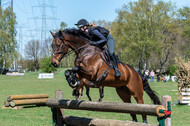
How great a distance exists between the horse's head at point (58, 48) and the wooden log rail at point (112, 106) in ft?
3.55

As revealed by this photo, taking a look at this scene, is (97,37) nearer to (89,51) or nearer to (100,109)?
(89,51)

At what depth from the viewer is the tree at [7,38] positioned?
59438mm

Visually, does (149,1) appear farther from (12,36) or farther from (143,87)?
(143,87)

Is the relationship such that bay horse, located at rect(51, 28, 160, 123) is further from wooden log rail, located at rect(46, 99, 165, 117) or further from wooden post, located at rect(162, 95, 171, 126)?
wooden post, located at rect(162, 95, 171, 126)

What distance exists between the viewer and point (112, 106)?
20.1ft

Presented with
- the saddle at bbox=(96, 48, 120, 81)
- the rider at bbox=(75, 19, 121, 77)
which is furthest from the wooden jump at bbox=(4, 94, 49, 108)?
the saddle at bbox=(96, 48, 120, 81)

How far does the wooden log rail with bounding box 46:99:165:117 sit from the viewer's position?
17.5ft

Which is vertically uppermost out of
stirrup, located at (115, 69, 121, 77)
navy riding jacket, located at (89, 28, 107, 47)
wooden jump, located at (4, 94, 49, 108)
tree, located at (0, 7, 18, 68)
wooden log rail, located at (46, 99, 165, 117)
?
tree, located at (0, 7, 18, 68)

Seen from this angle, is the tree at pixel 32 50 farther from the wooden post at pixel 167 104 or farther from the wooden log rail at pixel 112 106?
the wooden post at pixel 167 104

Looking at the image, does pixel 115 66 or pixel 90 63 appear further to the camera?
pixel 115 66

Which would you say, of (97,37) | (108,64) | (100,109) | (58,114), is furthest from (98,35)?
(58,114)

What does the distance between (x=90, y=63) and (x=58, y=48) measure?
0.92m

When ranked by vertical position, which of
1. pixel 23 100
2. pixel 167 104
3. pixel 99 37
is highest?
pixel 99 37

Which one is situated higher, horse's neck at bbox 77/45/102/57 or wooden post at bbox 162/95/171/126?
horse's neck at bbox 77/45/102/57
